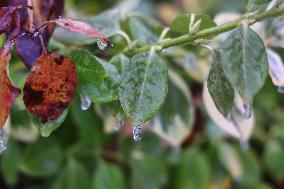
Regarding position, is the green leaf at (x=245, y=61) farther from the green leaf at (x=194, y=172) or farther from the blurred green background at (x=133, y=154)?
the green leaf at (x=194, y=172)

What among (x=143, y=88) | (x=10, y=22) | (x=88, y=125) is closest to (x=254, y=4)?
(x=143, y=88)

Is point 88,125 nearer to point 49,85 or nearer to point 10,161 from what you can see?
point 10,161

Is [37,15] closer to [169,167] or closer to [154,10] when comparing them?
[169,167]

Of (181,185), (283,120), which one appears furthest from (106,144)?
(283,120)

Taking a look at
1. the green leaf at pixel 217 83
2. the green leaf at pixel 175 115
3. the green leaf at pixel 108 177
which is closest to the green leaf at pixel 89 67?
the green leaf at pixel 217 83

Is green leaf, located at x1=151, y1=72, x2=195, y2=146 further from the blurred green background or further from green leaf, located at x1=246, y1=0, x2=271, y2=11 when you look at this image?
green leaf, located at x1=246, y1=0, x2=271, y2=11

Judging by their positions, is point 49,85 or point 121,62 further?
point 121,62
